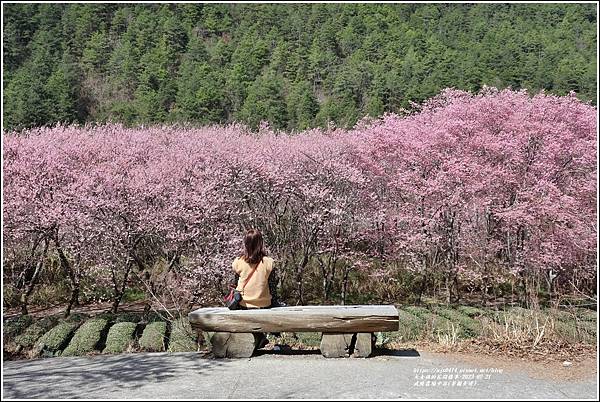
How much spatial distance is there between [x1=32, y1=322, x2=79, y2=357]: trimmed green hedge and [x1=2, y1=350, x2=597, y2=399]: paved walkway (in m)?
1.51

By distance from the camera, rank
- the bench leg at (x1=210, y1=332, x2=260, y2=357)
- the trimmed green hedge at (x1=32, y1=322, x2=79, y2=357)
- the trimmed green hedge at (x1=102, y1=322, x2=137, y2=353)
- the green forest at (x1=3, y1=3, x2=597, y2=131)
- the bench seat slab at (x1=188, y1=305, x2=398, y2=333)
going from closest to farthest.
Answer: the bench seat slab at (x1=188, y1=305, x2=398, y2=333), the bench leg at (x1=210, y1=332, x2=260, y2=357), the trimmed green hedge at (x1=102, y1=322, x2=137, y2=353), the trimmed green hedge at (x1=32, y1=322, x2=79, y2=357), the green forest at (x1=3, y1=3, x2=597, y2=131)

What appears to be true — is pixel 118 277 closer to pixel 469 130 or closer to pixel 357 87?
pixel 469 130

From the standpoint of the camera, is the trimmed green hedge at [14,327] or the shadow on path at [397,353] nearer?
the shadow on path at [397,353]

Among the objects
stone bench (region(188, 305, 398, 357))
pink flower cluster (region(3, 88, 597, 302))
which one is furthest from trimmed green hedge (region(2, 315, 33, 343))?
stone bench (region(188, 305, 398, 357))

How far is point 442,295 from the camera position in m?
12.8

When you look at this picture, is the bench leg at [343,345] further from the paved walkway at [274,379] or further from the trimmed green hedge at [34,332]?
the trimmed green hedge at [34,332]

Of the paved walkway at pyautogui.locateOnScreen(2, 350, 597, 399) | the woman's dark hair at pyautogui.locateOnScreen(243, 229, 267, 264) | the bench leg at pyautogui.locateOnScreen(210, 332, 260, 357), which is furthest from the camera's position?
the woman's dark hair at pyautogui.locateOnScreen(243, 229, 267, 264)

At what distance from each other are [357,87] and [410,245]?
24.8 meters

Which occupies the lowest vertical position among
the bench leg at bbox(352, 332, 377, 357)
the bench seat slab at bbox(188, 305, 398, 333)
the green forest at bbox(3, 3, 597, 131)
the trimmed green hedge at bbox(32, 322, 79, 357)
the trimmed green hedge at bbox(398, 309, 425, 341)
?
the trimmed green hedge at bbox(32, 322, 79, 357)

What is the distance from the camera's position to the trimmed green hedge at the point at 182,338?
7.07 m

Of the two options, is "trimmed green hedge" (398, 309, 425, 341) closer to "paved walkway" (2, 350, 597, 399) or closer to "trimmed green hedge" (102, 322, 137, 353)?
"paved walkway" (2, 350, 597, 399)

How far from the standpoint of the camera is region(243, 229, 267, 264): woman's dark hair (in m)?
5.82

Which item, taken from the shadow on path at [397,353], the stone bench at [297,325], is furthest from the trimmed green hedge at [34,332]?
the shadow on path at [397,353]

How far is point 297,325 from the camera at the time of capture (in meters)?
5.66
